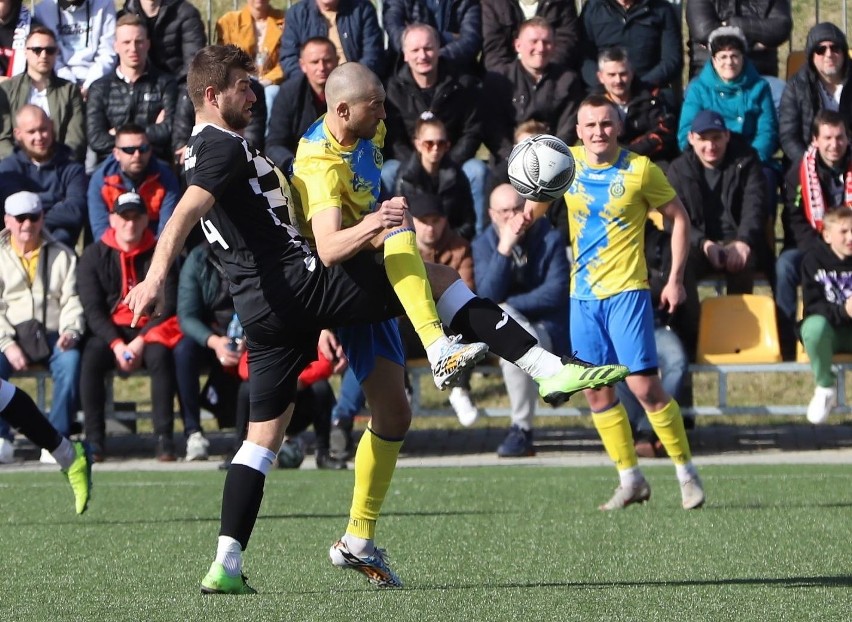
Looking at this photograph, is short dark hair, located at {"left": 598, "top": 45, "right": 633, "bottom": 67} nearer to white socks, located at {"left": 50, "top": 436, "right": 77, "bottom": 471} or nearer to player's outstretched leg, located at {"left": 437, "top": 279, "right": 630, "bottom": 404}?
white socks, located at {"left": 50, "top": 436, "right": 77, "bottom": 471}

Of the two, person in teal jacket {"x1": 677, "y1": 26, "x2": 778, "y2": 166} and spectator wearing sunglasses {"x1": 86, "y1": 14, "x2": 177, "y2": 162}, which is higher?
spectator wearing sunglasses {"x1": 86, "y1": 14, "x2": 177, "y2": 162}

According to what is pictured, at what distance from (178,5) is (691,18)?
4.81 metres

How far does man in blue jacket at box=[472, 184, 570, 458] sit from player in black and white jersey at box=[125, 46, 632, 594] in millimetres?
5894

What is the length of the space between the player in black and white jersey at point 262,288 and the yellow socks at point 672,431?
309 centimetres

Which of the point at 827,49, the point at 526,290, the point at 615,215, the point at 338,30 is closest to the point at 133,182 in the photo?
the point at 338,30

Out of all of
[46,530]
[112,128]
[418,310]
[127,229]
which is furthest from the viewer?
[112,128]

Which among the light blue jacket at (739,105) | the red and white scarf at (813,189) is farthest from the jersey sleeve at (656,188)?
the light blue jacket at (739,105)

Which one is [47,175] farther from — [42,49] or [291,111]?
[291,111]

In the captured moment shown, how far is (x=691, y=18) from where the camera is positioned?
14.1m

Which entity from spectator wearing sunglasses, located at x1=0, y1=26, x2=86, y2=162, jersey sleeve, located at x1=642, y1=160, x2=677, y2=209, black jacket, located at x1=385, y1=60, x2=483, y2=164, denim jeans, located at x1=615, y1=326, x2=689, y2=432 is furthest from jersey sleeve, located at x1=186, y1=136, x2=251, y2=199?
spectator wearing sunglasses, located at x1=0, y1=26, x2=86, y2=162

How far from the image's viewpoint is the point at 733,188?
41.9 ft

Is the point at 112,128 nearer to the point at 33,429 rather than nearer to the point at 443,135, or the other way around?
the point at 443,135

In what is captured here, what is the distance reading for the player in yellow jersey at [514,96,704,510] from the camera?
8.80 metres

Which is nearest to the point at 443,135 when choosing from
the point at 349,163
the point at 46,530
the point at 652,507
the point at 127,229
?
the point at 127,229
